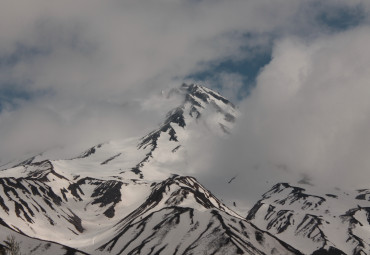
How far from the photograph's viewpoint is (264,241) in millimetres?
199875

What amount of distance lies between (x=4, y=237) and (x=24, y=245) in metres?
9.55

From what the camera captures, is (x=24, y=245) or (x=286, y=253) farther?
(x=286, y=253)

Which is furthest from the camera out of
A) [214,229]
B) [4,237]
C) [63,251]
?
[214,229]

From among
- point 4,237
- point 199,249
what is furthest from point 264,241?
point 4,237

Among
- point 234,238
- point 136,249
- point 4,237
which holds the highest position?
point 234,238

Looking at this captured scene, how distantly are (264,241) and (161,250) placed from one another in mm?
43312

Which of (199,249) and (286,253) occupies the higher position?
(286,253)

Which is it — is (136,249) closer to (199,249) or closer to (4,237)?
(199,249)

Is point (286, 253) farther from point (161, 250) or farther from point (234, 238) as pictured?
point (161, 250)

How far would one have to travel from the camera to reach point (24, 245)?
166750 millimetres

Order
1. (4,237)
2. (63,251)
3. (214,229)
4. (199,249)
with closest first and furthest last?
(63,251) → (4,237) → (199,249) → (214,229)

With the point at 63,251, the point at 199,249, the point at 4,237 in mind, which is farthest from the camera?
the point at 199,249

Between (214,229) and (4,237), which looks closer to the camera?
(4,237)

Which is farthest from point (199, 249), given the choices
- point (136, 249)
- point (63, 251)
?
point (63, 251)
